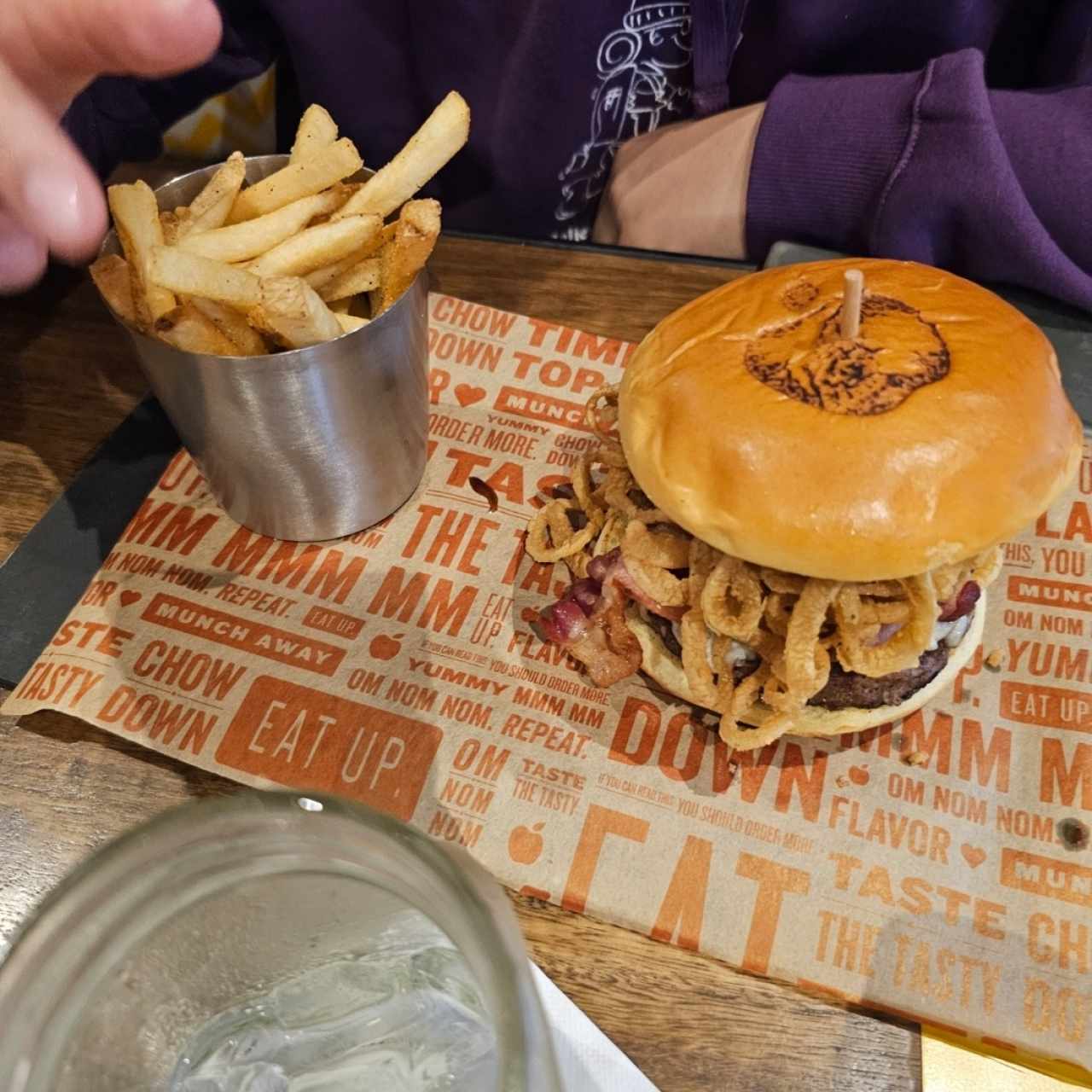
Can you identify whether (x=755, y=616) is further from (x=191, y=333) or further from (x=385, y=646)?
(x=191, y=333)

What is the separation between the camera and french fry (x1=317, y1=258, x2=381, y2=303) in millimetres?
1340

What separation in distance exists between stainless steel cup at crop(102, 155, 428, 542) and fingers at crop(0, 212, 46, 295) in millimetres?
241

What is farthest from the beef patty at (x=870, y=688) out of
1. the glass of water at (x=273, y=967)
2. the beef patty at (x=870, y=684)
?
the glass of water at (x=273, y=967)

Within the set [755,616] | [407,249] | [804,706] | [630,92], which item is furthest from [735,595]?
[630,92]

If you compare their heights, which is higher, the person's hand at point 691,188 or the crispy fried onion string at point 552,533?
the person's hand at point 691,188

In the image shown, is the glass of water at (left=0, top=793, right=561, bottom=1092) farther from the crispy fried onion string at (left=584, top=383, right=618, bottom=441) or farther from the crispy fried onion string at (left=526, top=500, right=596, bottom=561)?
the crispy fried onion string at (left=584, top=383, right=618, bottom=441)

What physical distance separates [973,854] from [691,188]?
4.59ft

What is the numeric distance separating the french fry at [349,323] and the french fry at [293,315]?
0.06 ft

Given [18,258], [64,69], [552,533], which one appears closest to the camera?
[64,69]

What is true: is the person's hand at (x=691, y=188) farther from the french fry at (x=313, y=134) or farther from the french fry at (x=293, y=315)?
Result: the french fry at (x=293, y=315)

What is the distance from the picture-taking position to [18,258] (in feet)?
3.18

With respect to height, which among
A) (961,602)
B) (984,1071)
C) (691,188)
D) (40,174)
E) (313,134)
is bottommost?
(984,1071)

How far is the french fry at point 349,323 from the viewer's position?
1285 mm

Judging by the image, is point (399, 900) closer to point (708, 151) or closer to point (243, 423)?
point (243, 423)
